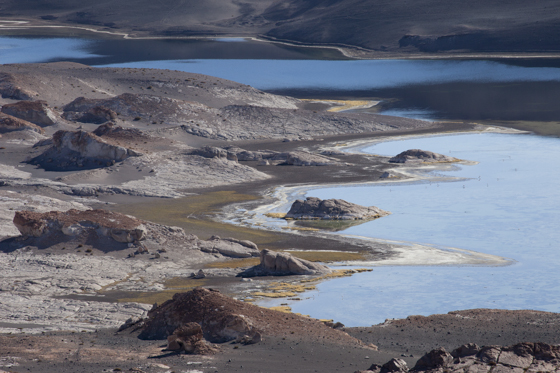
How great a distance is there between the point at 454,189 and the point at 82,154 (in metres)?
27.8

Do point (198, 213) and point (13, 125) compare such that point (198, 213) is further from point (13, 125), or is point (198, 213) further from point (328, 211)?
point (13, 125)

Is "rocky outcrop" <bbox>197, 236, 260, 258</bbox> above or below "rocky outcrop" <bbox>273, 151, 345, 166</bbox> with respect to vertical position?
above

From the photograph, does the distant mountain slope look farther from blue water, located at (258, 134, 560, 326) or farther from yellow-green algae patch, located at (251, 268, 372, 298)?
yellow-green algae patch, located at (251, 268, 372, 298)

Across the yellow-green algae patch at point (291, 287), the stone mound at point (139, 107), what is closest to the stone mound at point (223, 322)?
the yellow-green algae patch at point (291, 287)

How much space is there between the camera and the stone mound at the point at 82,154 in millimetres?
51656

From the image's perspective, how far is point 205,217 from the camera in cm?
3978

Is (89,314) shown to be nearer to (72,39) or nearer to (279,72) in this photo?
(279,72)

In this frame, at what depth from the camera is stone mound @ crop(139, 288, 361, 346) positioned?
18.7 m

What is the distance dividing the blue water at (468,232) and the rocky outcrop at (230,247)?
5753mm

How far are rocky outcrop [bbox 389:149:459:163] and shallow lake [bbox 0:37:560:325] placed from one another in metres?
2.76

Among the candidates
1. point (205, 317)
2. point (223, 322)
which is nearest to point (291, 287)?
point (205, 317)

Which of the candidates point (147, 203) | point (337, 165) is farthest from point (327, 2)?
point (147, 203)

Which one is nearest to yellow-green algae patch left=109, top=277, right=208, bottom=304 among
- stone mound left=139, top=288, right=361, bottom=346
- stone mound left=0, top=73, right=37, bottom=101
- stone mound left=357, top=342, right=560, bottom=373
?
stone mound left=139, top=288, right=361, bottom=346

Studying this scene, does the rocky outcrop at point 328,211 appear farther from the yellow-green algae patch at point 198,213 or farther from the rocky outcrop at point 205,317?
the rocky outcrop at point 205,317
